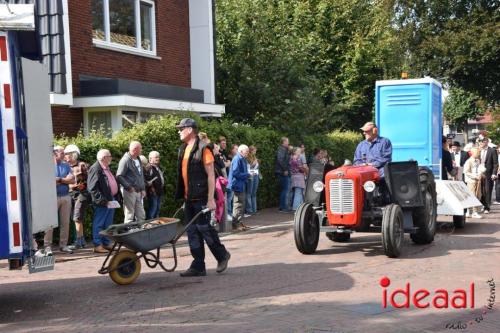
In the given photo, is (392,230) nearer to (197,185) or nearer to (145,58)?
(197,185)

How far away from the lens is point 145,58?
18375 mm

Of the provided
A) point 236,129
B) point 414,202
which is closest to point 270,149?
point 236,129

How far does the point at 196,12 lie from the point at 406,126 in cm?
865

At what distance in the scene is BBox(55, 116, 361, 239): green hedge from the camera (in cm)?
1241

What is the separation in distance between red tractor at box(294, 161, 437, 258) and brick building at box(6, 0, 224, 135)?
6.85 metres

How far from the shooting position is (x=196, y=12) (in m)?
20.5

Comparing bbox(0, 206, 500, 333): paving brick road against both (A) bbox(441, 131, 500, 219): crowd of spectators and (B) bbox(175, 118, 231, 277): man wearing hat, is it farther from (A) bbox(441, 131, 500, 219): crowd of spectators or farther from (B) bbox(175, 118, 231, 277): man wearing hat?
(A) bbox(441, 131, 500, 219): crowd of spectators

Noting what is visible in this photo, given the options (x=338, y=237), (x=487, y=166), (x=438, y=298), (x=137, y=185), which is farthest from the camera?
(x=487, y=166)

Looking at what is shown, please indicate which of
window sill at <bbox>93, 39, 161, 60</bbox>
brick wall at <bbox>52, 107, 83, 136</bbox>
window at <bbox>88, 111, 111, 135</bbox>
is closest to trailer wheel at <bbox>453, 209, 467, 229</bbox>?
window at <bbox>88, 111, 111, 135</bbox>

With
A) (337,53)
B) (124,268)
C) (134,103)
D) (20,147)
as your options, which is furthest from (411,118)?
(337,53)

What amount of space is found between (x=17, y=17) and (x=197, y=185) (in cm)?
300

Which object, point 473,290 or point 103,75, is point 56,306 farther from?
point 103,75

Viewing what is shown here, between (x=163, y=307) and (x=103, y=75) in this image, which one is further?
(x=103, y=75)

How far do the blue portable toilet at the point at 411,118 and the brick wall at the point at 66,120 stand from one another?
7228 mm
